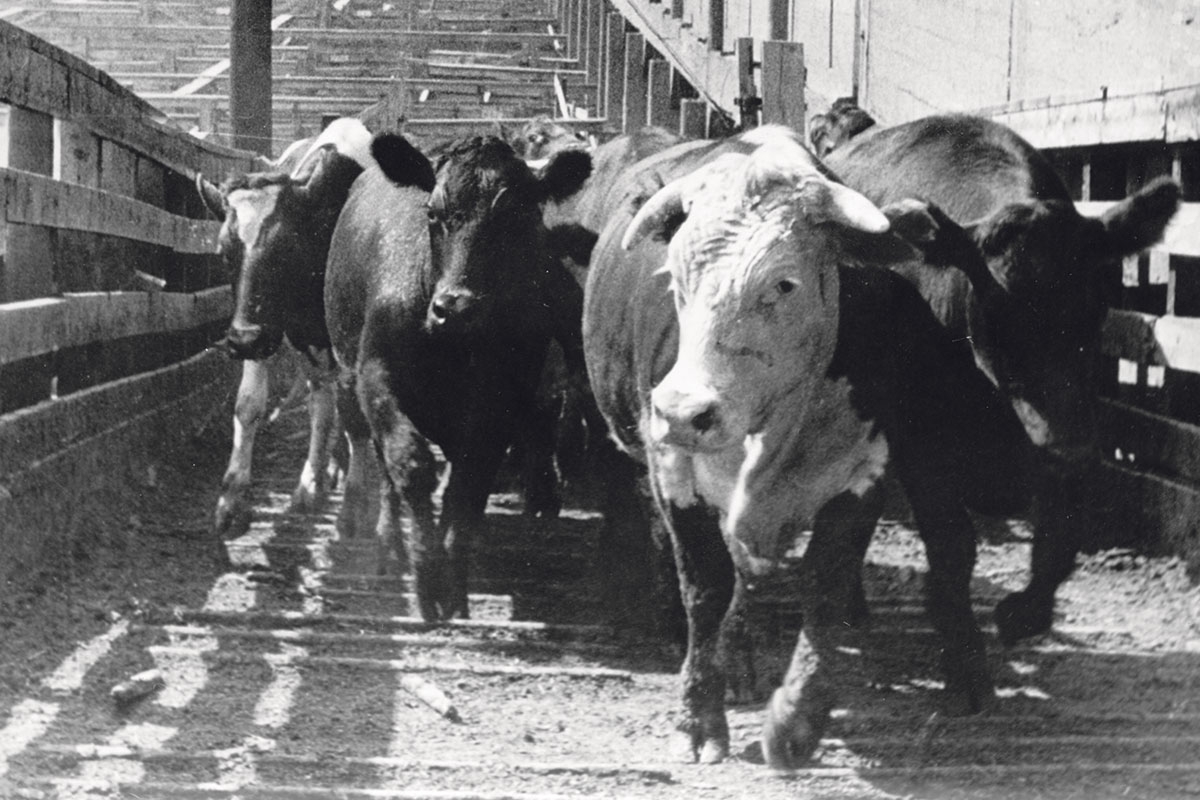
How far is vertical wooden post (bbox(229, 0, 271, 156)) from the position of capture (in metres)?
11.6

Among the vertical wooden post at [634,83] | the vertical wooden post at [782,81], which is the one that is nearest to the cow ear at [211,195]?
the vertical wooden post at [782,81]

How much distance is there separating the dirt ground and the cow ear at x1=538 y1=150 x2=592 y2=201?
151cm

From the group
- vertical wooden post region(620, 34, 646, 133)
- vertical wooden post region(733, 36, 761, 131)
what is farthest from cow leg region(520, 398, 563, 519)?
vertical wooden post region(620, 34, 646, 133)

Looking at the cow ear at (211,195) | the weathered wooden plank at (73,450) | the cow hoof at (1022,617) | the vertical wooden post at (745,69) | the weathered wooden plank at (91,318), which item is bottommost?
the cow hoof at (1022,617)

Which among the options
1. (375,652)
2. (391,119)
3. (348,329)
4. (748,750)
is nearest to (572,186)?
(348,329)

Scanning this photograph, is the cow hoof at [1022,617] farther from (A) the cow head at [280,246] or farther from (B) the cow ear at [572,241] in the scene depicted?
(A) the cow head at [280,246]

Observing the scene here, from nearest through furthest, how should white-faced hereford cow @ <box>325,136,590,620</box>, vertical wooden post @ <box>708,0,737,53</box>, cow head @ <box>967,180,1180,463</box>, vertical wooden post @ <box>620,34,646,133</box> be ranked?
cow head @ <box>967,180,1180,463</box> < white-faced hereford cow @ <box>325,136,590,620</box> < vertical wooden post @ <box>708,0,737,53</box> < vertical wooden post @ <box>620,34,646,133</box>

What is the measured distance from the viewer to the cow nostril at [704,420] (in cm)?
440

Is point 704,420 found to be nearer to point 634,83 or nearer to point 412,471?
point 412,471

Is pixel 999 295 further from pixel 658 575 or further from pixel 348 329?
pixel 348 329

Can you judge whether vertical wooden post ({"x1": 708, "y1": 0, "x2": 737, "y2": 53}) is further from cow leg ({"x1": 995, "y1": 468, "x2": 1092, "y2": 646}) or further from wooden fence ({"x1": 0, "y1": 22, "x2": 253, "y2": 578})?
cow leg ({"x1": 995, "y1": 468, "x2": 1092, "y2": 646})

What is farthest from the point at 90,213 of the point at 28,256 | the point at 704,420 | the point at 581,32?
the point at 581,32

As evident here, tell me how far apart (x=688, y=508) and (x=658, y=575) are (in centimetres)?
109

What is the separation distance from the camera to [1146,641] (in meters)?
5.97
